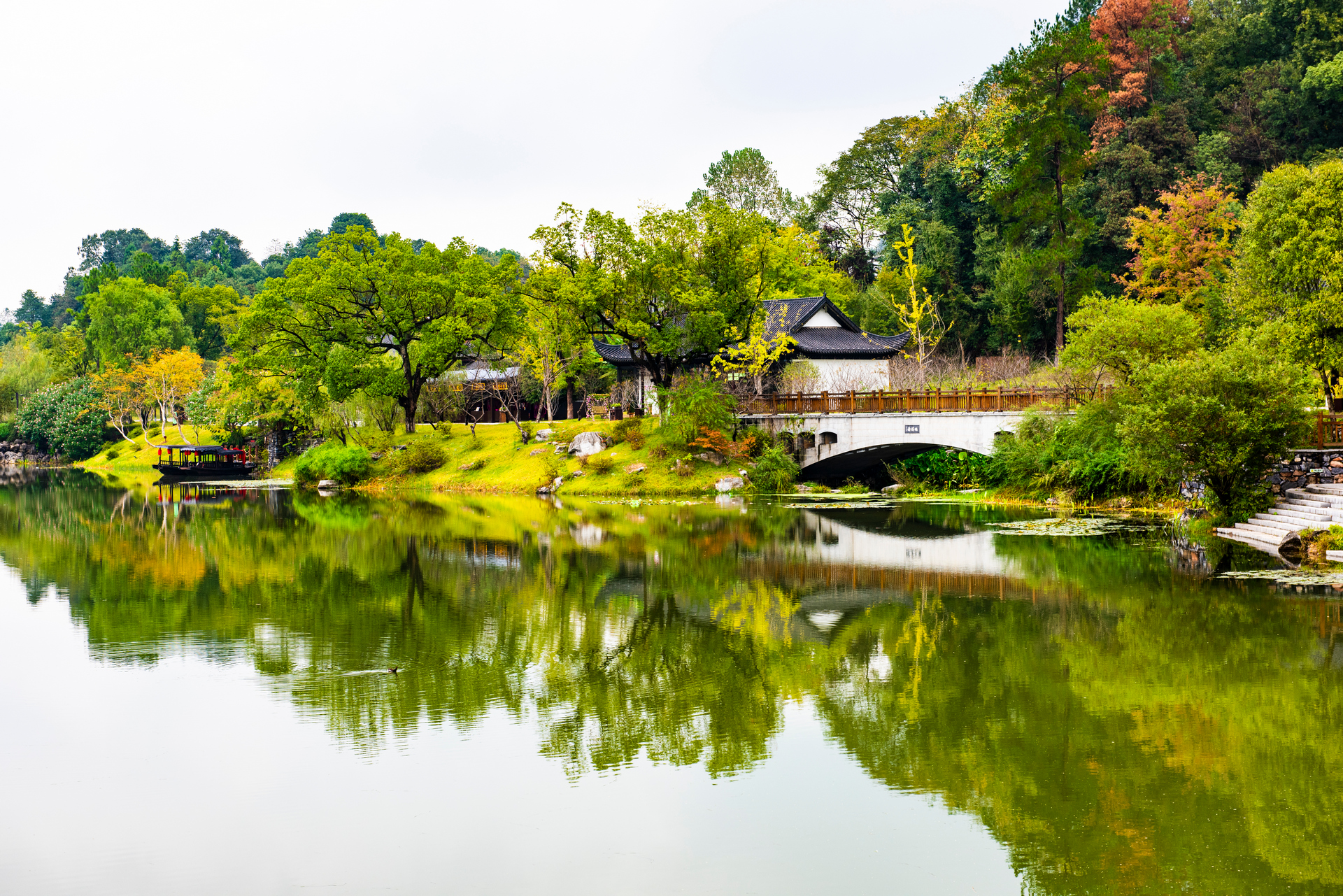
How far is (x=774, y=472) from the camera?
4134 centimetres

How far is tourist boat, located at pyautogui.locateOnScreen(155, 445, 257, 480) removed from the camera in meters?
→ 61.1

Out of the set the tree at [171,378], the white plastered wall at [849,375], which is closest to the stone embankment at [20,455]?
the tree at [171,378]

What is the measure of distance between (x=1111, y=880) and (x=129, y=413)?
86.4 metres

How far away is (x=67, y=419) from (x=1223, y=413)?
7951 cm

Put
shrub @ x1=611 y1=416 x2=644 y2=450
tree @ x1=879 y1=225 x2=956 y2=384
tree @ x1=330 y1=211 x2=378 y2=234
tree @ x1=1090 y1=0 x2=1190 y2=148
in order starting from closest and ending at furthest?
shrub @ x1=611 y1=416 x2=644 y2=450 < tree @ x1=879 y1=225 x2=956 y2=384 < tree @ x1=1090 y1=0 x2=1190 y2=148 < tree @ x1=330 y1=211 x2=378 y2=234

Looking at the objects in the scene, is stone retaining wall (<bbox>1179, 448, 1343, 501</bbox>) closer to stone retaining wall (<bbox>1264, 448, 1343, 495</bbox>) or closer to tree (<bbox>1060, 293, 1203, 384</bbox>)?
stone retaining wall (<bbox>1264, 448, 1343, 495</bbox>)

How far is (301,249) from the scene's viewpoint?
157625mm

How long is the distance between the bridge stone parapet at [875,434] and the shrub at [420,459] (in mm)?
16529

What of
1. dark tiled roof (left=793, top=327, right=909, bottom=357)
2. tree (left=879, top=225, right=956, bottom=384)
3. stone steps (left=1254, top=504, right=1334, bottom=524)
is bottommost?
stone steps (left=1254, top=504, right=1334, bottom=524)

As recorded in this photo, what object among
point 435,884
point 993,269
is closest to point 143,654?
point 435,884

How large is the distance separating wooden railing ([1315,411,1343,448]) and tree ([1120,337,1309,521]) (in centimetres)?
105

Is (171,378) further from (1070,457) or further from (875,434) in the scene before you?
(1070,457)

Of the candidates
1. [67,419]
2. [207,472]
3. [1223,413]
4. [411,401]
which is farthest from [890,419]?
[67,419]

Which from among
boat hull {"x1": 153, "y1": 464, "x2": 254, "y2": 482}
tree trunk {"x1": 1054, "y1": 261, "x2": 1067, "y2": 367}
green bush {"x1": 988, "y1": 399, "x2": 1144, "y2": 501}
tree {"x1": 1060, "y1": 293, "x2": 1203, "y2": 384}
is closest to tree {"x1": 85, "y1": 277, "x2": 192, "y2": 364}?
boat hull {"x1": 153, "y1": 464, "x2": 254, "y2": 482}
